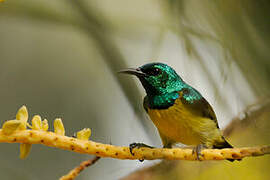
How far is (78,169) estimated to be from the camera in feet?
2.28

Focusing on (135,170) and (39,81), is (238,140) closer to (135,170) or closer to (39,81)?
(135,170)

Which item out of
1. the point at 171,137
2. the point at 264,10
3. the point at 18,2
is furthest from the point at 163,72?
the point at 18,2

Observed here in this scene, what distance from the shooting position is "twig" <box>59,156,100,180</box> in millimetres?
680

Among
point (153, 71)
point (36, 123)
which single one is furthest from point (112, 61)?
point (36, 123)

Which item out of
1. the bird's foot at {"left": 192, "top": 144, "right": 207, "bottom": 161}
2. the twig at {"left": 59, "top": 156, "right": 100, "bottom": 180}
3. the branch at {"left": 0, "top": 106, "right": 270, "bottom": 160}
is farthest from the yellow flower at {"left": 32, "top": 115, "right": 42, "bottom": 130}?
the bird's foot at {"left": 192, "top": 144, "right": 207, "bottom": 161}

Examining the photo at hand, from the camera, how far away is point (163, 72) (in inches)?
25.9

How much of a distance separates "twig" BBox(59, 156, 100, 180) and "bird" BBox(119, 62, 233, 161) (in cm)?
10

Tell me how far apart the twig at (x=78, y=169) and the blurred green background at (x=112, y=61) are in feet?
0.13

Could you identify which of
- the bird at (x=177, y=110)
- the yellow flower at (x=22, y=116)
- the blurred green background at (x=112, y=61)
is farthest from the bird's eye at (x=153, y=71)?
the yellow flower at (x=22, y=116)

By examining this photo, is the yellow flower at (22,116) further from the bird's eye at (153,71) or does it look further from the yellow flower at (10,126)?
the bird's eye at (153,71)

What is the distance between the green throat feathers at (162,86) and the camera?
654mm

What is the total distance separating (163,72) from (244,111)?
0.66 feet

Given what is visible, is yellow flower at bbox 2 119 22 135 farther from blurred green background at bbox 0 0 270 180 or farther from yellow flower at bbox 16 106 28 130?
blurred green background at bbox 0 0 270 180

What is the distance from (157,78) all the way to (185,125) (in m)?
0.11
